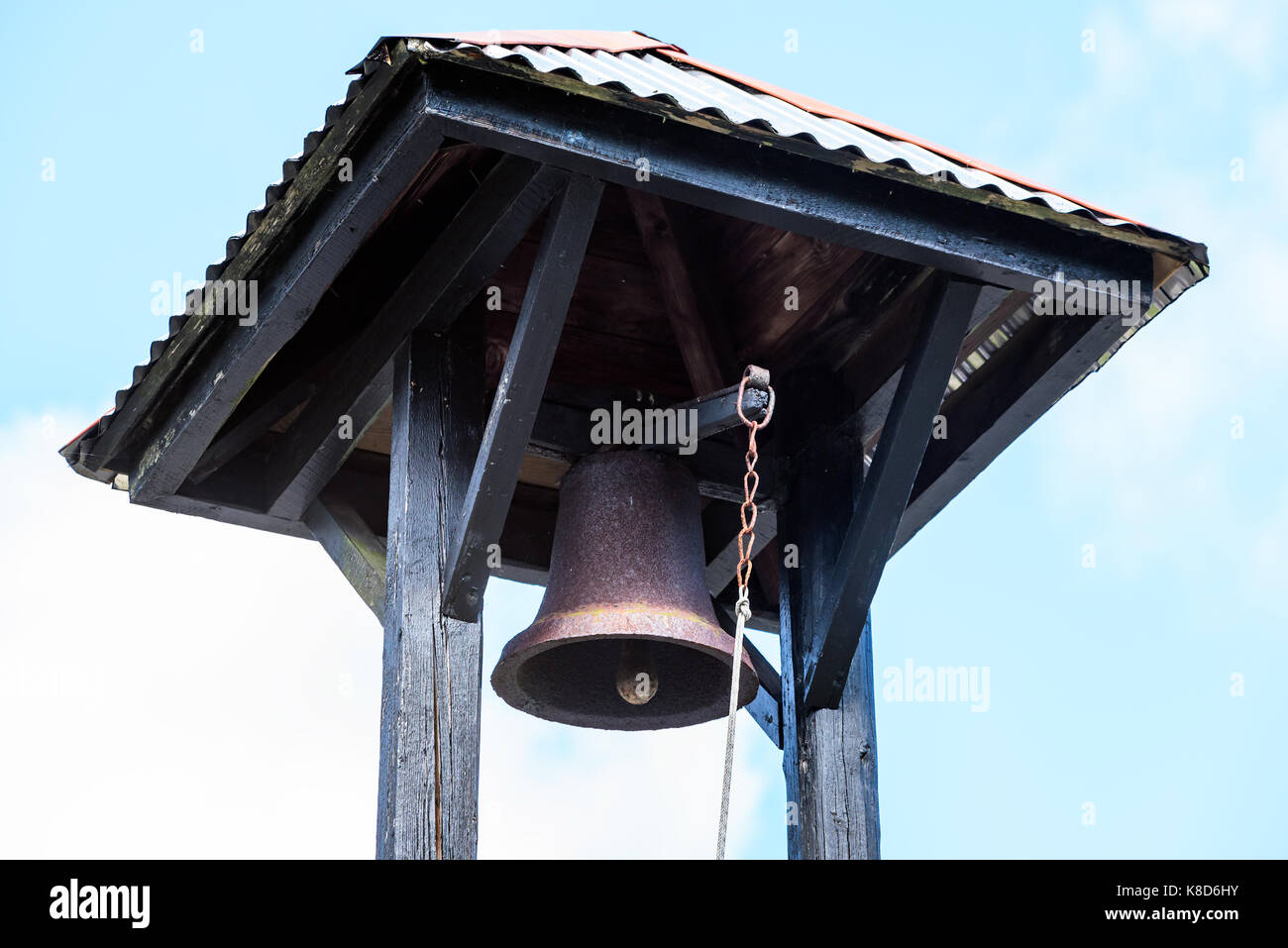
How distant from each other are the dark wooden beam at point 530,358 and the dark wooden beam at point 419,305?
101mm

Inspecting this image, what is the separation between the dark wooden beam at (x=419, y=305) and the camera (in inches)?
174

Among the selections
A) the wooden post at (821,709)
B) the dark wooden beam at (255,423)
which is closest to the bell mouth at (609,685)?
the wooden post at (821,709)

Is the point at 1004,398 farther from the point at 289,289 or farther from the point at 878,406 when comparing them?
the point at 289,289

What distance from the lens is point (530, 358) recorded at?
166 inches

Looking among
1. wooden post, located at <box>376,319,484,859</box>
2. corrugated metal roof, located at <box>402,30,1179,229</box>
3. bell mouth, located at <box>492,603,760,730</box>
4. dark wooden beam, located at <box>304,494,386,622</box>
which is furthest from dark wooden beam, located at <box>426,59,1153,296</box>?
dark wooden beam, located at <box>304,494,386,622</box>

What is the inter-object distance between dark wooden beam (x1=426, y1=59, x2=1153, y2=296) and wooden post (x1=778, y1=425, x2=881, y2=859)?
82cm

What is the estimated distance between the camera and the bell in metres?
4.68

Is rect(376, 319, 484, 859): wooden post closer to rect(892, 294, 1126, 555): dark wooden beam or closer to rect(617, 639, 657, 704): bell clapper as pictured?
rect(617, 639, 657, 704): bell clapper

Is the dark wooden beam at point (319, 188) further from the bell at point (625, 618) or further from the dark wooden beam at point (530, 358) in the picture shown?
the bell at point (625, 618)

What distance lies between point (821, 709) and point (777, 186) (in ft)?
4.21

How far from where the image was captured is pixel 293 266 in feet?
14.2
